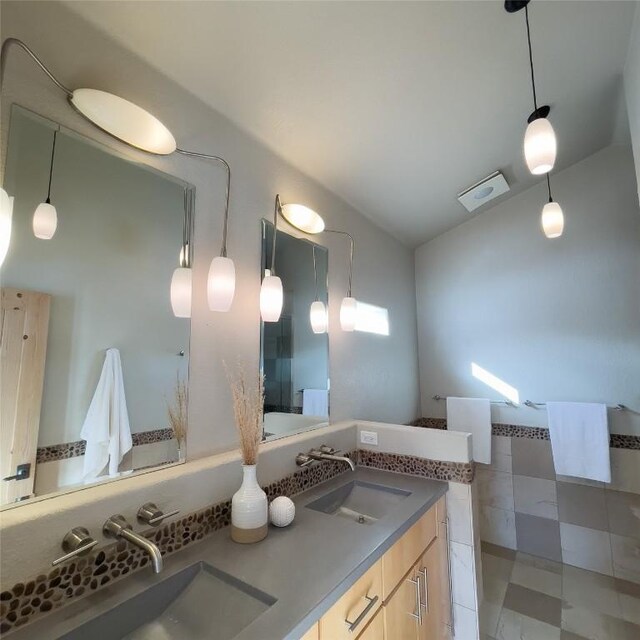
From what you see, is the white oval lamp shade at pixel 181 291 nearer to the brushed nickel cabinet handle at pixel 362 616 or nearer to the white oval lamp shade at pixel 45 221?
the white oval lamp shade at pixel 45 221

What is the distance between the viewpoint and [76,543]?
77 centimetres

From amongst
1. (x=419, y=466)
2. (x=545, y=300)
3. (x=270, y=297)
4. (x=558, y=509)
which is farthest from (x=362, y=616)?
(x=545, y=300)

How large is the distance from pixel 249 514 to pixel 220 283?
764 millimetres

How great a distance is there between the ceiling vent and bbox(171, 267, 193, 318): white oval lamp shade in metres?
2.05

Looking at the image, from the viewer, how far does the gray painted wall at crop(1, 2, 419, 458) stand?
895 mm

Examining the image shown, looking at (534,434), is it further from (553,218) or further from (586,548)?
(553,218)

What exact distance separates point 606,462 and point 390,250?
204 centimetres

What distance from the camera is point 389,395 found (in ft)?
8.13

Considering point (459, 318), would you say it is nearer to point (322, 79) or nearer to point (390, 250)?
point (390, 250)

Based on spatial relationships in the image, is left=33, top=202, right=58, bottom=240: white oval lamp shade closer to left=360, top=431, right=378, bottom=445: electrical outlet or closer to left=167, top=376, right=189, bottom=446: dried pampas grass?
left=167, top=376, right=189, bottom=446: dried pampas grass

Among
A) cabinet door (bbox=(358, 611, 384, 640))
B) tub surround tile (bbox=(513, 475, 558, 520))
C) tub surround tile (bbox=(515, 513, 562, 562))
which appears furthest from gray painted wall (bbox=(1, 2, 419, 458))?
tub surround tile (bbox=(515, 513, 562, 562))

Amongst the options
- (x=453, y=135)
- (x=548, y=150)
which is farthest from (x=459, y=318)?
(x=548, y=150)

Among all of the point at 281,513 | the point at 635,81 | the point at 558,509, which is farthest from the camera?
the point at 558,509

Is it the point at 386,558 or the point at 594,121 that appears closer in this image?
the point at 386,558
